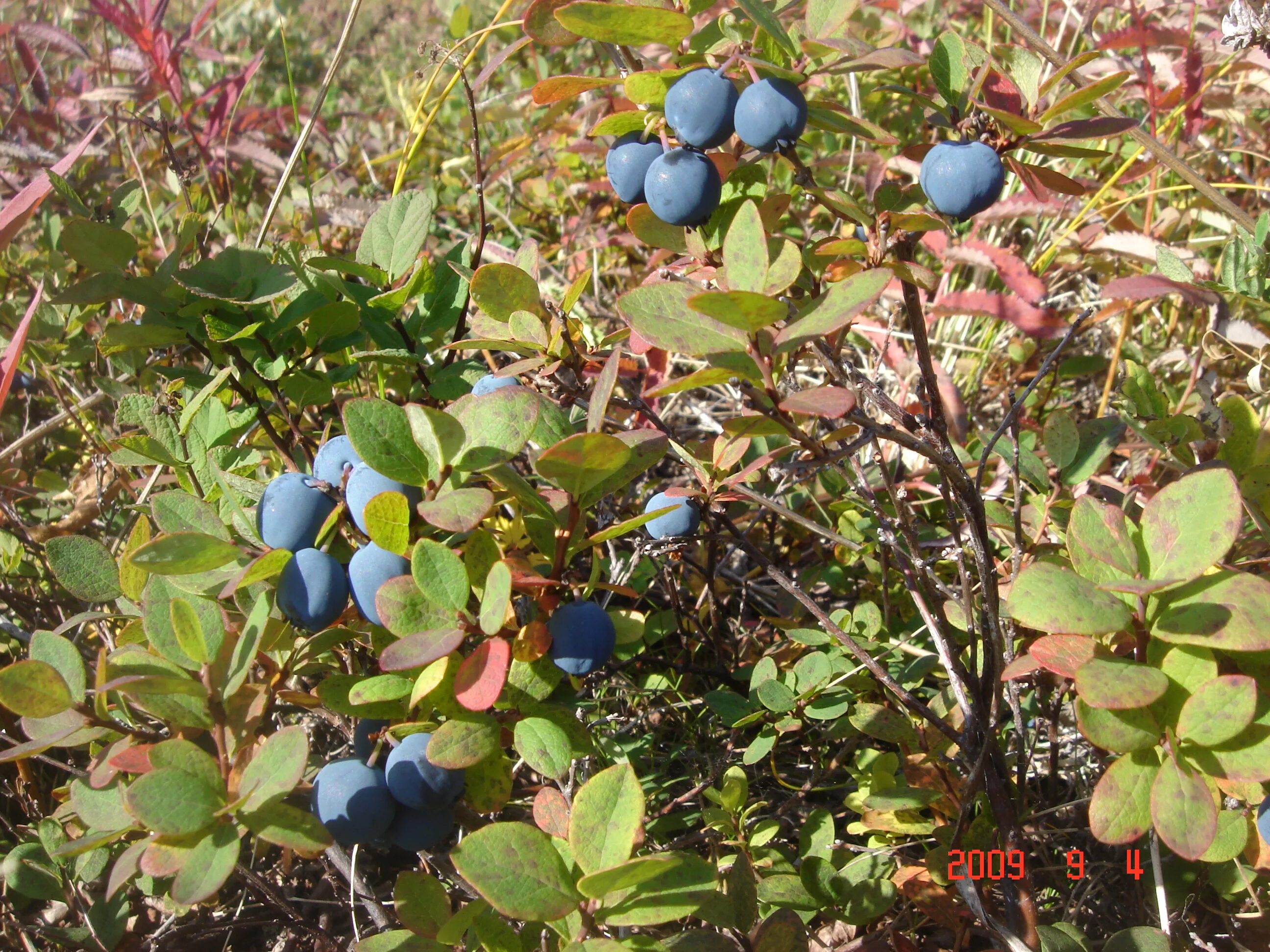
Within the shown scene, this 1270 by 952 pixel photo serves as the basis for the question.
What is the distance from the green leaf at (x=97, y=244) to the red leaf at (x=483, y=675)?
69 centimetres

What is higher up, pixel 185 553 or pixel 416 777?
pixel 185 553

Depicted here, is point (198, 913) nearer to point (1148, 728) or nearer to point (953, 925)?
point (953, 925)

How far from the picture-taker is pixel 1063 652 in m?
0.78

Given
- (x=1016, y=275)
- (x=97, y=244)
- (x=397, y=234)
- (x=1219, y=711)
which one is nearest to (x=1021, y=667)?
(x=1219, y=711)

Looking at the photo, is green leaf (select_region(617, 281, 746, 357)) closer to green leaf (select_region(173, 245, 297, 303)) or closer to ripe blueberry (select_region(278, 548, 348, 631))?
ripe blueberry (select_region(278, 548, 348, 631))

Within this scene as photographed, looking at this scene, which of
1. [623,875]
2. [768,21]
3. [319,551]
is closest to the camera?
[623,875]

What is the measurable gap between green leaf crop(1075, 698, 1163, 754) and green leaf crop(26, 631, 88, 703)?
2.81ft

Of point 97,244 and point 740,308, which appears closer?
point 740,308

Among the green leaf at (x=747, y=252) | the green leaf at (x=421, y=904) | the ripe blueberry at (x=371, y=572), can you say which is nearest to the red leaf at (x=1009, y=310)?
the green leaf at (x=747, y=252)

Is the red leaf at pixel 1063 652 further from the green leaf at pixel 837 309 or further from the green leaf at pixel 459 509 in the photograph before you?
Result: the green leaf at pixel 459 509

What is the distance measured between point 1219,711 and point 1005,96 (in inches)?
23.4

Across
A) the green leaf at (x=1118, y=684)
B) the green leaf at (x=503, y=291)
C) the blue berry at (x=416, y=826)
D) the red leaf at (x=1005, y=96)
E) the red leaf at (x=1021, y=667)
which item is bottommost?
the blue berry at (x=416, y=826)

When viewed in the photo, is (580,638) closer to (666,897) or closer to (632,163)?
(666,897)

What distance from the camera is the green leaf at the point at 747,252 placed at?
2.44ft
